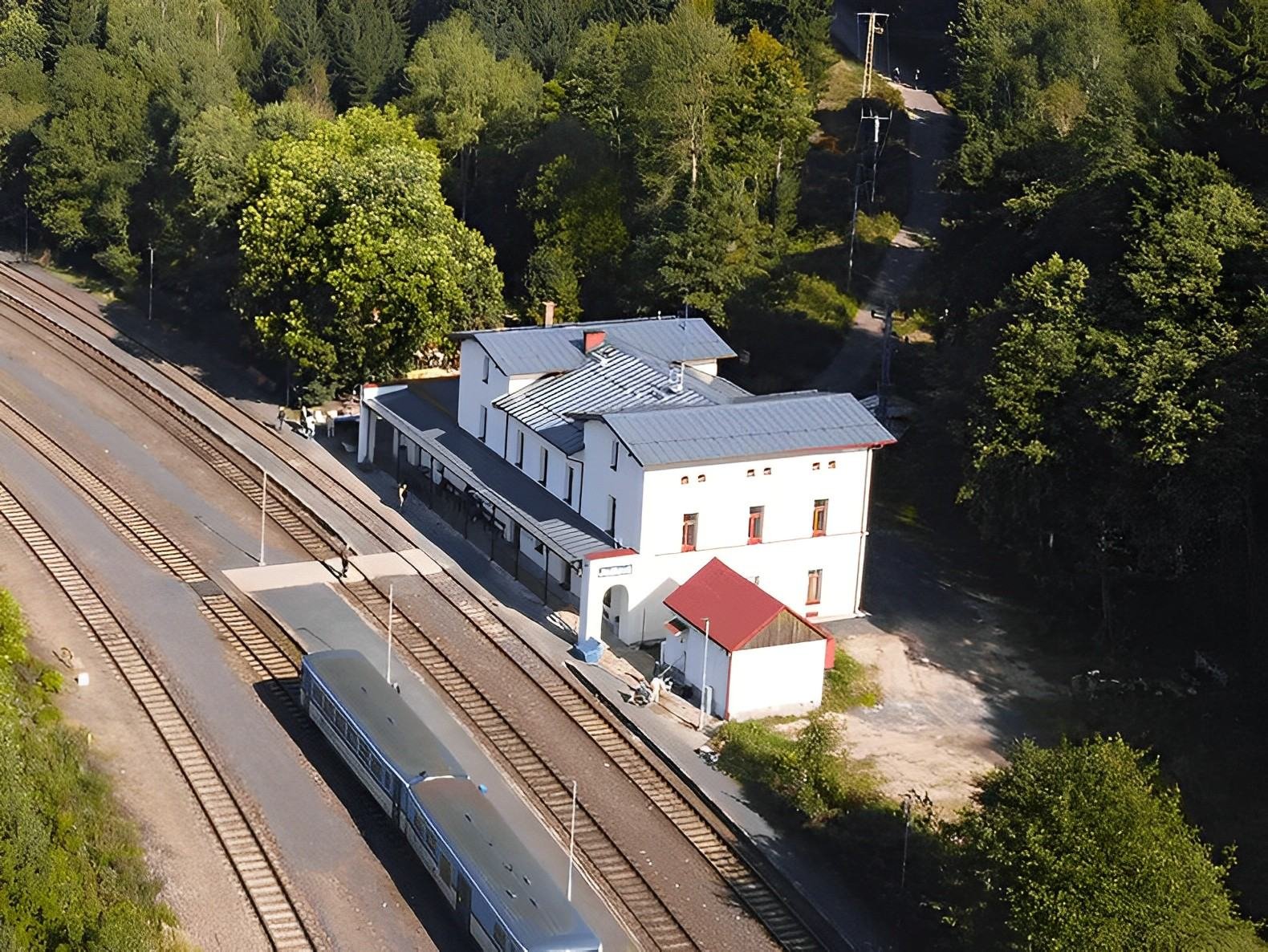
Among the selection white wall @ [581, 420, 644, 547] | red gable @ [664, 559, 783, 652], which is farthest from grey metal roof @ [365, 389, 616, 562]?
red gable @ [664, 559, 783, 652]

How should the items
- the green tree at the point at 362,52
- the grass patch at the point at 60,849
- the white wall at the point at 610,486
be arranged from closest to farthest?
the grass patch at the point at 60,849
the white wall at the point at 610,486
the green tree at the point at 362,52

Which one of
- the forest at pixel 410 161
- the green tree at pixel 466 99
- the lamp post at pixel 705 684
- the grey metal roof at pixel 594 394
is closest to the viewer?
the lamp post at pixel 705 684

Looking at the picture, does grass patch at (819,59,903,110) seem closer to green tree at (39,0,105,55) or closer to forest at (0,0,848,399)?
forest at (0,0,848,399)

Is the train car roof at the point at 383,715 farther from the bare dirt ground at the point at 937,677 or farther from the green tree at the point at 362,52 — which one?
the green tree at the point at 362,52

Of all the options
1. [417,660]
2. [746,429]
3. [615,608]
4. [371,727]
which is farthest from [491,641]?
[371,727]

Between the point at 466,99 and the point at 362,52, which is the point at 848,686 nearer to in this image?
the point at 466,99

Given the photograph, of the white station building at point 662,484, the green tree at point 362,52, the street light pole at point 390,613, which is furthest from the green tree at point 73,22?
the street light pole at point 390,613

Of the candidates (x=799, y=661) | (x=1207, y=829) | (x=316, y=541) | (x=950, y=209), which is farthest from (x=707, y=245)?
(x=1207, y=829)

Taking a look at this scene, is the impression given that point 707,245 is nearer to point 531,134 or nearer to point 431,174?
point 431,174

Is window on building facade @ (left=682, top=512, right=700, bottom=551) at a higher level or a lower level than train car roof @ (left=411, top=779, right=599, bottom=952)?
higher
